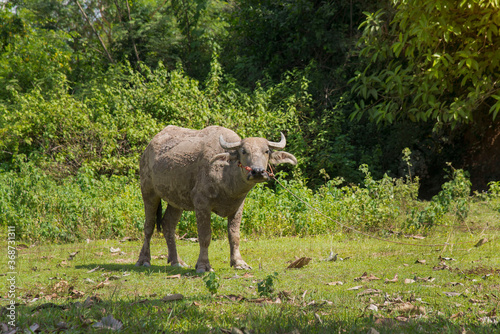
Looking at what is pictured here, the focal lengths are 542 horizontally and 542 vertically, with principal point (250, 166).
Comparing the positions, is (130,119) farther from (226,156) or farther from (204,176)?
(226,156)

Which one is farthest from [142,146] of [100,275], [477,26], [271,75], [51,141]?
[477,26]

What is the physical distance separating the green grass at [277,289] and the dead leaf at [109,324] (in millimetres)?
49

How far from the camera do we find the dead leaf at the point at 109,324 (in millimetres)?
3758

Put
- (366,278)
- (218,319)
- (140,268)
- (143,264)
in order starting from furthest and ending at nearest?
(143,264) < (140,268) < (366,278) < (218,319)

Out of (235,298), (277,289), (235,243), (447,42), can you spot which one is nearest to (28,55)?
(235,243)

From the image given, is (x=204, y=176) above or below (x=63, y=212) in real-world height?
above

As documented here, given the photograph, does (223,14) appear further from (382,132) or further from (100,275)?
(100,275)

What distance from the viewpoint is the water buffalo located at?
22.2 ft

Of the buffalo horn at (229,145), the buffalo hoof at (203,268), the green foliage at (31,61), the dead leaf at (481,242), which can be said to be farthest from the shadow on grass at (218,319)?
the green foliage at (31,61)

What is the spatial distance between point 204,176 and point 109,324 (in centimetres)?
341

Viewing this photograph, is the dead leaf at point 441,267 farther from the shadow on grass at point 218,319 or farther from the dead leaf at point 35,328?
the dead leaf at point 35,328

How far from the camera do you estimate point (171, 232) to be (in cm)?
799

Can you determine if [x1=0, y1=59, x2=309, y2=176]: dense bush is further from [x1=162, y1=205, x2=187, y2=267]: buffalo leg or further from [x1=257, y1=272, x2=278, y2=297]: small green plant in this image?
[x1=257, y1=272, x2=278, y2=297]: small green plant

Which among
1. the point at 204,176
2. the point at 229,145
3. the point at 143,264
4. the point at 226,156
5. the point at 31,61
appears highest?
the point at 31,61
